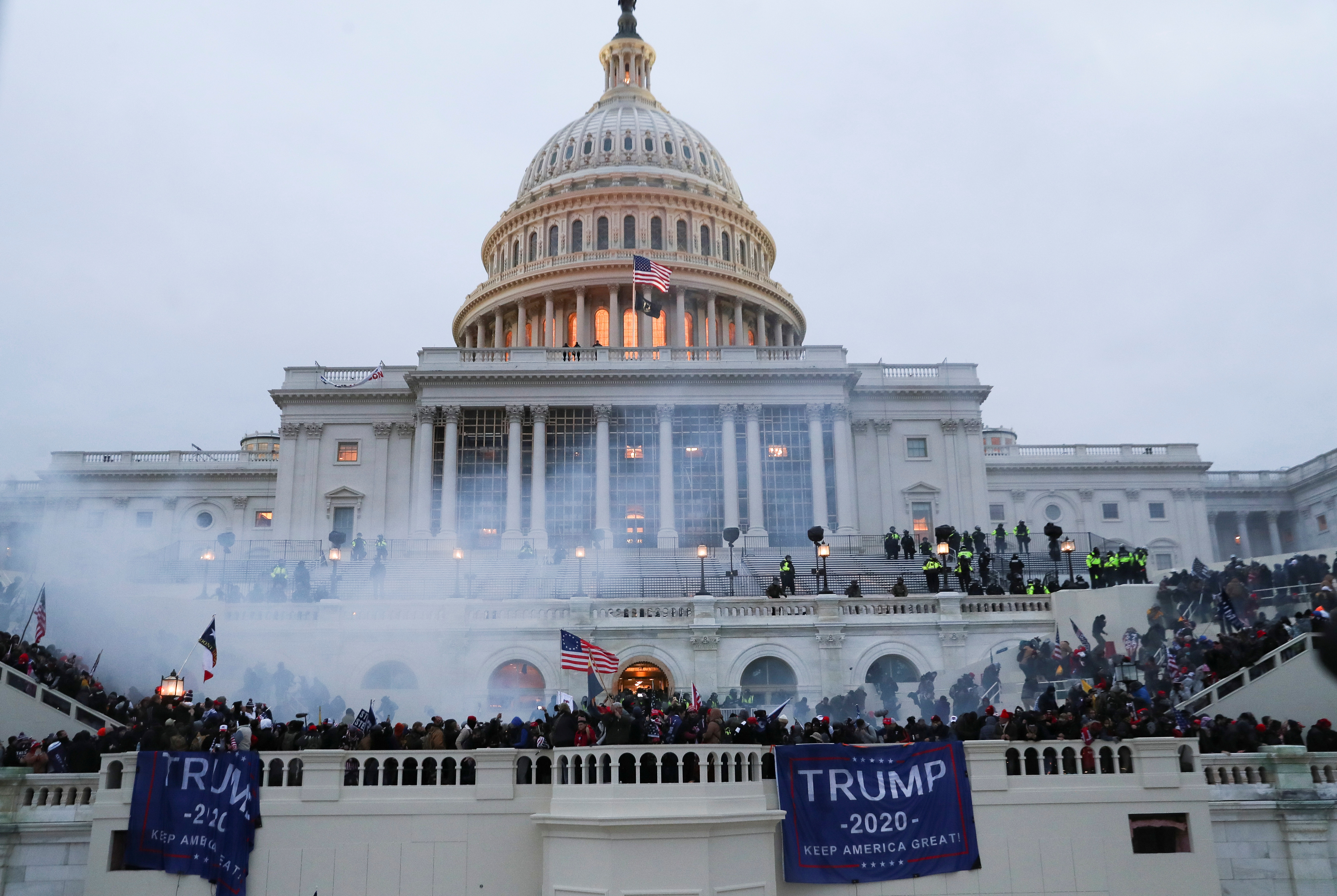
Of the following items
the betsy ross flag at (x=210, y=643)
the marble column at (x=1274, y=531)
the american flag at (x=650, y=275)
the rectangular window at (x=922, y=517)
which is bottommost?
the betsy ross flag at (x=210, y=643)

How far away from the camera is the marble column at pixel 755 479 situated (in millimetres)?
57969

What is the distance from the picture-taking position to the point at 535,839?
19.4 m

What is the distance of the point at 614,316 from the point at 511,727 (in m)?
60.3

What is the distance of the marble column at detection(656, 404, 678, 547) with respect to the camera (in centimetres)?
5812

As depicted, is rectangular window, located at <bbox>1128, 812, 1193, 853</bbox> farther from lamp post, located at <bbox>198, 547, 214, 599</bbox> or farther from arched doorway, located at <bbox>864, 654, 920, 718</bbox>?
lamp post, located at <bbox>198, 547, 214, 599</bbox>

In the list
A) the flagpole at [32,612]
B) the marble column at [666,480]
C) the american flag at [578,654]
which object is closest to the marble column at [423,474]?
the marble column at [666,480]

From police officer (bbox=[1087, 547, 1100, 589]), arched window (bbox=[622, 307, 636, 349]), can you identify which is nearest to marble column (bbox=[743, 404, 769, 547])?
arched window (bbox=[622, 307, 636, 349])

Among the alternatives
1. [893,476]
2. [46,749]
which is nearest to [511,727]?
[46,749]

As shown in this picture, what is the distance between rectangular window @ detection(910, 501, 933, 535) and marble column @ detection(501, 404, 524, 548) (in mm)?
20757

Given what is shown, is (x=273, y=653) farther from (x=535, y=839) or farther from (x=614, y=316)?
(x=614, y=316)

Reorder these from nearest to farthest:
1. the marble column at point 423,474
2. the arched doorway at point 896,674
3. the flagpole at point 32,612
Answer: the flagpole at point 32,612 < the arched doorway at point 896,674 < the marble column at point 423,474

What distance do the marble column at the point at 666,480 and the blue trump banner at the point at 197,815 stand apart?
3881cm

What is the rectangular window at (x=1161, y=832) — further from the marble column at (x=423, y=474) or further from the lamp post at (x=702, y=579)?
the marble column at (x=423, y=474)

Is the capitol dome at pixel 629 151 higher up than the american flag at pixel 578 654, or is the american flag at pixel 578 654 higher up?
the capitol dome at pixel 629 151
